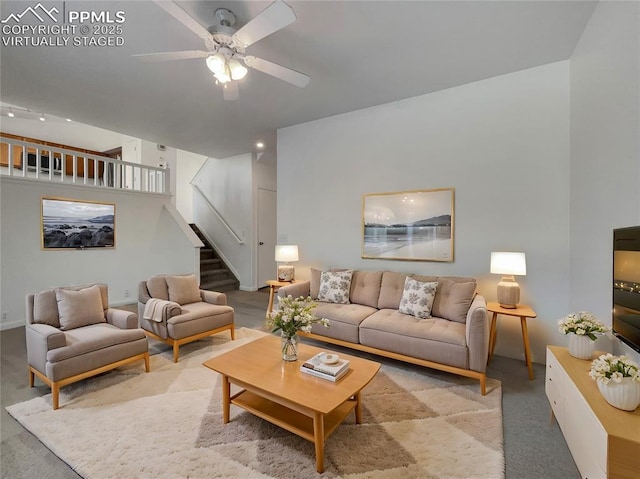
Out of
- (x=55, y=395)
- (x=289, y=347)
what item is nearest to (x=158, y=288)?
(x=55, y=395)

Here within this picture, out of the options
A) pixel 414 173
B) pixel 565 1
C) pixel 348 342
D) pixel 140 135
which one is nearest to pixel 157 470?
pixel 348 342

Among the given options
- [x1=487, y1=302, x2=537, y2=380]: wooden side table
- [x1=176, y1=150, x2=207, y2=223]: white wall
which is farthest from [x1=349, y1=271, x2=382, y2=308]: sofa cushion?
[x1=176, y1=150, x2=207, y2=223]: white wall

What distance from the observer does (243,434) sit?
1.92 meters

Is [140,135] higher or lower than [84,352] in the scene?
higher

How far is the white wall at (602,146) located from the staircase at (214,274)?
5902mm

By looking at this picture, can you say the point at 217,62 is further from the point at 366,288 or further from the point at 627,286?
the point at 627,286

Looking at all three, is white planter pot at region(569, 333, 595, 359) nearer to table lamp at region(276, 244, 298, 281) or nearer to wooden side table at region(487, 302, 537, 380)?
wooden side table at region(487, 302, 537, 380)

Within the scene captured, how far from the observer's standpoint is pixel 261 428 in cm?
198

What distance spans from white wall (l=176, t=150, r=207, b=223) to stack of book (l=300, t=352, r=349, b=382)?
712cm

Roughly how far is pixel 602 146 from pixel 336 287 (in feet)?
8.92

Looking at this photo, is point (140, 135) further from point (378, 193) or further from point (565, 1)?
A: point (565, 1)

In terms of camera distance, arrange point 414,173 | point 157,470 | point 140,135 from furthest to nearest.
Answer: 1. point 140,135
2. point 414,173
3. point 157,470

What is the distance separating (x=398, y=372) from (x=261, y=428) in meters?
1.41

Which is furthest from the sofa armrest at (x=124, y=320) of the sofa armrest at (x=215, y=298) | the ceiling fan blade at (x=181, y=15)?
the ceiling fan blade at (x=181, y=15)
